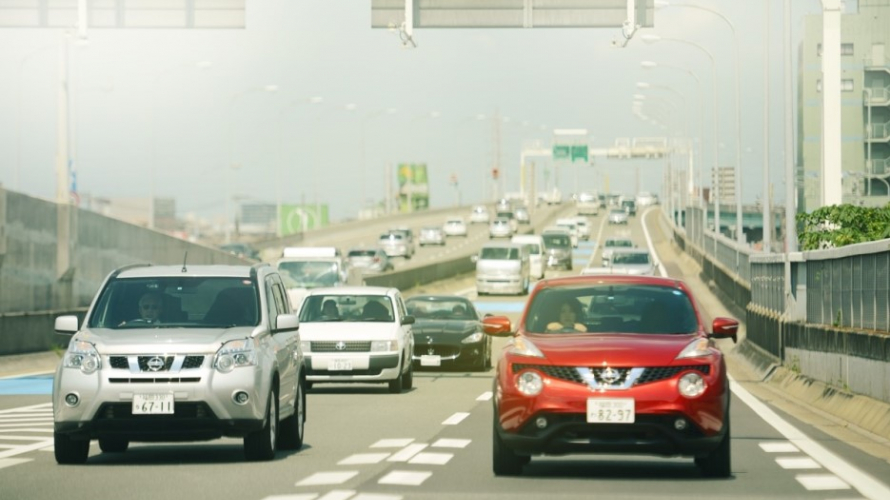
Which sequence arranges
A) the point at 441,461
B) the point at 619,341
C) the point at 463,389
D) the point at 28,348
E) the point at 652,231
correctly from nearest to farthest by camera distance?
the point at 619,341
the point at 441,461
the point at 463,389
the point at 28,348
the point at 652,231

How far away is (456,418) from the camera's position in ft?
67.5

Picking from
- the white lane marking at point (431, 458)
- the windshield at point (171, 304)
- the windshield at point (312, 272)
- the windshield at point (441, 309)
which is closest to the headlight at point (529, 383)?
the white lane marking at point (431, 458)

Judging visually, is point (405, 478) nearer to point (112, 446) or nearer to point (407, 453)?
point (407, 453)

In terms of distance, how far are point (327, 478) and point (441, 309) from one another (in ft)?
66.1

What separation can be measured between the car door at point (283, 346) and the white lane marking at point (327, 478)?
1.87 metres

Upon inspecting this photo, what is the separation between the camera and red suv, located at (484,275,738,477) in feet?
42.5

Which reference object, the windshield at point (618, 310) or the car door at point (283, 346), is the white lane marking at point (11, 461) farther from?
the windshield at point (618, 310)

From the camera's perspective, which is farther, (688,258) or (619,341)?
(688,258)

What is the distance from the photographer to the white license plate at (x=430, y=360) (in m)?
31.3

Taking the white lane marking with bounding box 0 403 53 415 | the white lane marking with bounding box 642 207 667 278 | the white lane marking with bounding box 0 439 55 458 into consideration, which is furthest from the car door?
the white lane marking with bounding box 642 207 667 278

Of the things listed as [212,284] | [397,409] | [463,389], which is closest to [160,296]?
[212,284]

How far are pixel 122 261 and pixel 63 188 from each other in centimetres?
661

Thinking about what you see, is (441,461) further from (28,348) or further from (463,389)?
(28,348)

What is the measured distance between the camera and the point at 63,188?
35.2 m
